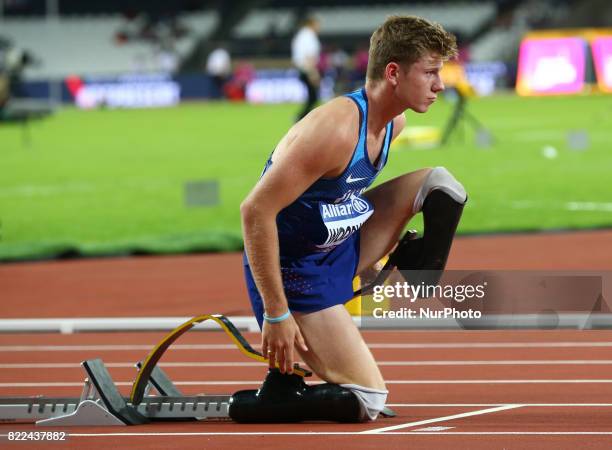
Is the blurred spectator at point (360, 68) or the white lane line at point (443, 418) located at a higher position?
the white lane line at point (443, 418)

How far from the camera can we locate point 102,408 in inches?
209

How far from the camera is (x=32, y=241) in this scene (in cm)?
A: 1241

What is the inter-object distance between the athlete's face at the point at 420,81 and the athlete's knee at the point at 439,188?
467 mm

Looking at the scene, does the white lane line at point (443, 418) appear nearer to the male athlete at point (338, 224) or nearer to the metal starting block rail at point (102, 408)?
the male athlete at point (338, 224)

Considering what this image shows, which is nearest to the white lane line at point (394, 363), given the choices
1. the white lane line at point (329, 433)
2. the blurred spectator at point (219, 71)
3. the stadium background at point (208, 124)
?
the white lane line at point (329, 433)

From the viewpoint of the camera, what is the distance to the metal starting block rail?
5309 mm

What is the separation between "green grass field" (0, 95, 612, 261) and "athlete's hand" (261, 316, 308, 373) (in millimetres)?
6902

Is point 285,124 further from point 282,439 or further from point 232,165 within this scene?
point 282,439

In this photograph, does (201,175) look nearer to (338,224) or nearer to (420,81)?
(338,224)

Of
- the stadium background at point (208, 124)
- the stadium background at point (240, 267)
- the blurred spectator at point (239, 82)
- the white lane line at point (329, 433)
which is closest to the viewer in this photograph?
the white lane line at point (329, 433)

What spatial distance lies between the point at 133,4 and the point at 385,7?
964 centimetres

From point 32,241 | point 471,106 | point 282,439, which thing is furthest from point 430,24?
point 471,106

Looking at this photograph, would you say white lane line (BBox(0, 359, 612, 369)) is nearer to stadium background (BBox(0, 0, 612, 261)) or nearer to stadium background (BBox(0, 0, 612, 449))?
stadium background (BBox(0, 0, 612, 449))

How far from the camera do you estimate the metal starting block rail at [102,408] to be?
5309 millimetres
